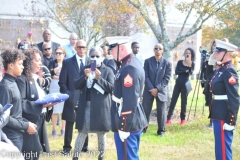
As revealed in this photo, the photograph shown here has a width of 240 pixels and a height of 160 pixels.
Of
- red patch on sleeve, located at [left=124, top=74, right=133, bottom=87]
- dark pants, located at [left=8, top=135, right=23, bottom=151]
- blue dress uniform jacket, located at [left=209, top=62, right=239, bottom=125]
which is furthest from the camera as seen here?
blue dress uniform jacket, located at [left=209, top=62, right=239, bottom=125]

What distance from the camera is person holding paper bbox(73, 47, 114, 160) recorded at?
19.6 ft

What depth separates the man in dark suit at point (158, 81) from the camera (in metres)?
8.58

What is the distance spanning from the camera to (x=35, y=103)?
469 centimetres

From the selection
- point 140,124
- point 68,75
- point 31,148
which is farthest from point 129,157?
point 68,75

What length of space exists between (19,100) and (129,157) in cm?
148

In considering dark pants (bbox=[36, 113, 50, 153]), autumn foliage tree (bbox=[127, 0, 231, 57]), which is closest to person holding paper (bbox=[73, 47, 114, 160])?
dark pants (bbox=[36, 113, 50, 153])

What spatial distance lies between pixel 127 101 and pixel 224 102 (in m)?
1.72

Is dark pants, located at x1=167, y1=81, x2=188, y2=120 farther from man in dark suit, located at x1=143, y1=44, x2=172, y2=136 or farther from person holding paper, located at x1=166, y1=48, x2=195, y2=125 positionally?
man in dark suit, located at x1=143, y1=44, x2=172, y2=136

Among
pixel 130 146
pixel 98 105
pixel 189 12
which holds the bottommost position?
pixel 130 146

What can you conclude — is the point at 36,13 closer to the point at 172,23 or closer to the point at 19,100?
the point at 172,23

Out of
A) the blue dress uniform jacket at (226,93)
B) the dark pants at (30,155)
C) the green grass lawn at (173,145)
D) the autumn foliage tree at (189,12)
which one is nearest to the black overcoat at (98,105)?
the green grass lawn at (173,145)

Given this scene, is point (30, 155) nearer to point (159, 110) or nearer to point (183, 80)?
point (159, 110)

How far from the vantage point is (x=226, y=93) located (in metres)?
5.52

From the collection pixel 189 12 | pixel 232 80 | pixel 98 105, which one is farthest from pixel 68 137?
pixel 189 12
